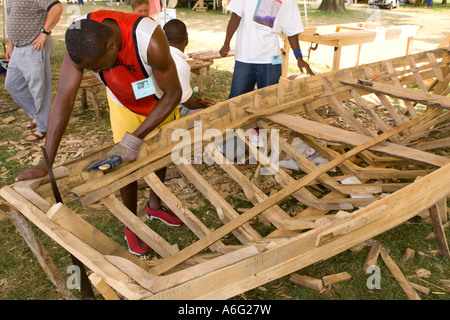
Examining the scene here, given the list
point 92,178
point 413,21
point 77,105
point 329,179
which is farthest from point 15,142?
point 413,21

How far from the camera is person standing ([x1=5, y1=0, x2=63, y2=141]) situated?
484cm

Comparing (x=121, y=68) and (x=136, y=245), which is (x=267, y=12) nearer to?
(x=121, y=68)

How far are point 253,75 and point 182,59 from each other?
130 cm

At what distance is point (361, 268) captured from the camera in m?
3.10

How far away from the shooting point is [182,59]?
3646 mm

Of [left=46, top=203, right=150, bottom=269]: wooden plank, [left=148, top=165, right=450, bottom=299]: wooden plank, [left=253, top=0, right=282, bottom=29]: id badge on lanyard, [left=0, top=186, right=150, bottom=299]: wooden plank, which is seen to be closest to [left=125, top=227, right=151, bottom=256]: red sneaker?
[left=46, top=203, right=150, bottom=269]: wooden plank

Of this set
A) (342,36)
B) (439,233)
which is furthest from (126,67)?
(342,36)

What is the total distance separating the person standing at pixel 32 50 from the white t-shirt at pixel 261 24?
2.46 m

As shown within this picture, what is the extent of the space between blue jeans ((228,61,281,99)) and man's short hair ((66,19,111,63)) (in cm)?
251

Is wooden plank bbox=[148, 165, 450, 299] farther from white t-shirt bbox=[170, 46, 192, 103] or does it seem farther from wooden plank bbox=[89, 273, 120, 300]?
white t-shirt bbox=[170, 46, 192, 103]

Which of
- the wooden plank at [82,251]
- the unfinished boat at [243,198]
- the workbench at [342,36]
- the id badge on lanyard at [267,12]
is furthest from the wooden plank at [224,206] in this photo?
the workbench at [342,36]

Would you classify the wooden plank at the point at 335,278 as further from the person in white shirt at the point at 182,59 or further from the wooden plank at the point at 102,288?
the person in white shirt at the point at 182,59
